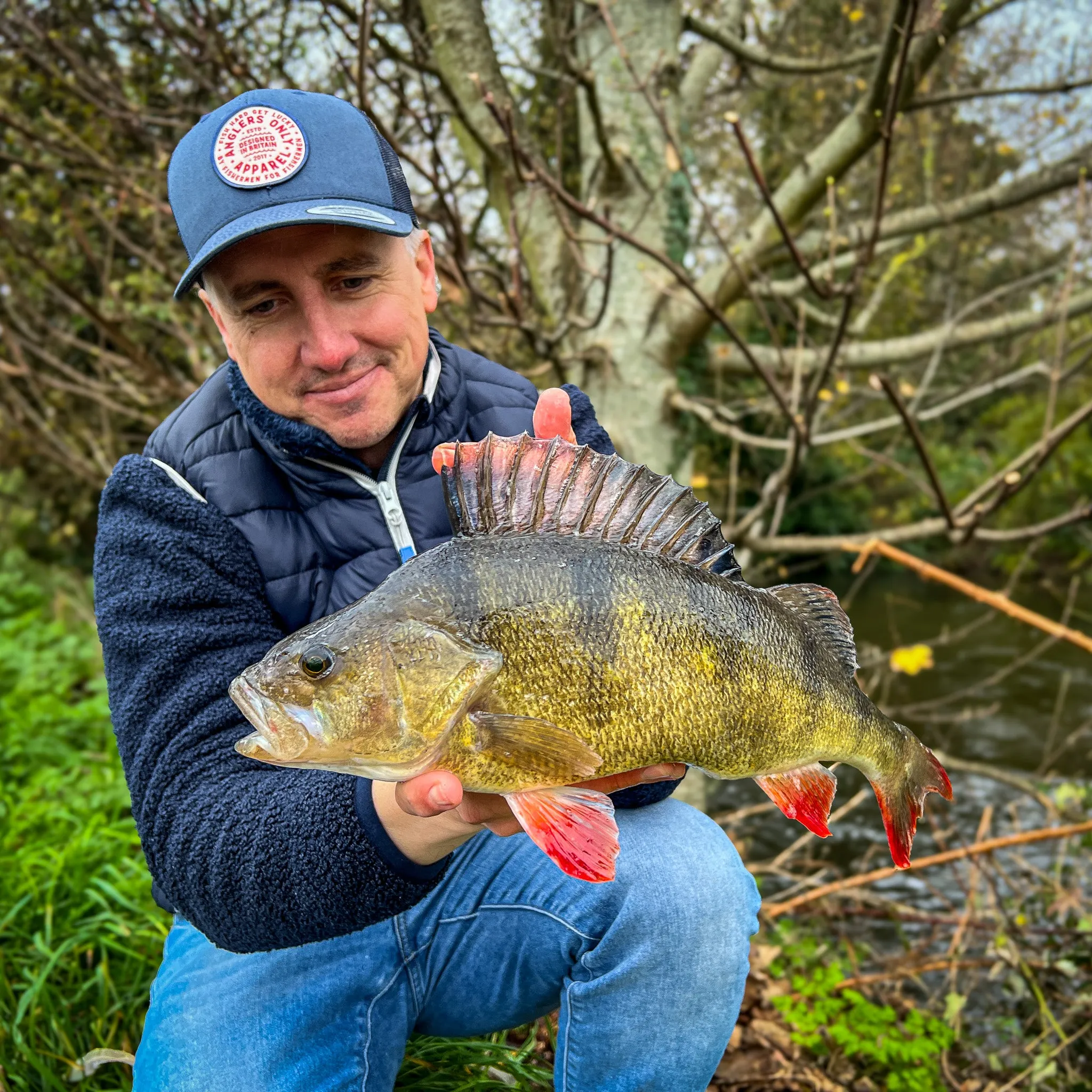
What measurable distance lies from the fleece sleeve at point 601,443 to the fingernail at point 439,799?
0.83 m

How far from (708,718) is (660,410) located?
3.90m

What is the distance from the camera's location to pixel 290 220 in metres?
2.02

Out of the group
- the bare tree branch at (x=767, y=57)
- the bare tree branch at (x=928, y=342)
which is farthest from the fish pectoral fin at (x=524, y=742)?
the bare tree branch at (x=767, y=57)

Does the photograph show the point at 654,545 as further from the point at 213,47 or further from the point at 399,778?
the point at 213,47

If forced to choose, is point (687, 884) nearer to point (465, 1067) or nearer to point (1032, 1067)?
point (465, 1067)

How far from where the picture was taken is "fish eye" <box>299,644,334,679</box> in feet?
5.23

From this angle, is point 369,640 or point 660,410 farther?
point 660,410

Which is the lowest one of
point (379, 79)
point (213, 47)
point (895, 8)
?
point (895, 8)

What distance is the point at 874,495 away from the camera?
23906 millimetres

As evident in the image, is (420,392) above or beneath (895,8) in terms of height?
beneath

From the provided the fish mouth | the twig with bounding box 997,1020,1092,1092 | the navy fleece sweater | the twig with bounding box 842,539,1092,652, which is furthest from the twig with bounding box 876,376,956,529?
the fish mouth

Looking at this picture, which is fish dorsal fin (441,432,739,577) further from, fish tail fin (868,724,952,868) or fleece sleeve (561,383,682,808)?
fish tail fin (868,724,952,868)

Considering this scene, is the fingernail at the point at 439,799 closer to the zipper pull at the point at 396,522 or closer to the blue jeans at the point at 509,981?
the blue jeans at the point at 509,981

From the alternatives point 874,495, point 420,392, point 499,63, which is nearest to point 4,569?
point 499,63
